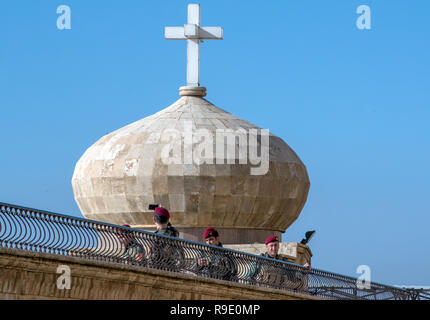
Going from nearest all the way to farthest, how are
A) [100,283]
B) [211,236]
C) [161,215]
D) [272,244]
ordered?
[100,283] < [161,215] < [272,244] < [211,236]

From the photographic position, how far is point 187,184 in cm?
3997

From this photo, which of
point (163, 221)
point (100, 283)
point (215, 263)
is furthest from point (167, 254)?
point (100, 283)

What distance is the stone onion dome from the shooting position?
1577 inches

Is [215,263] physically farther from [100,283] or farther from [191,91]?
[191,91]

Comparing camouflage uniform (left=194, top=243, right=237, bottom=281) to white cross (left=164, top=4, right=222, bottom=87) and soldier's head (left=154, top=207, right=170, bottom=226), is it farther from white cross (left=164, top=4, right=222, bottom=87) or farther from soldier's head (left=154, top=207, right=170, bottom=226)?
white cross (left=164, top=4, right=222, bottom=87)

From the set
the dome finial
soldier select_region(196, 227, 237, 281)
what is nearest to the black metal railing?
soldier select_region(196, 227, 237, 281)

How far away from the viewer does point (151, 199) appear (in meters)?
40.2

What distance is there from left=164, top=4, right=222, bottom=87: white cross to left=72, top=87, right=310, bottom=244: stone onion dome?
1292 mm

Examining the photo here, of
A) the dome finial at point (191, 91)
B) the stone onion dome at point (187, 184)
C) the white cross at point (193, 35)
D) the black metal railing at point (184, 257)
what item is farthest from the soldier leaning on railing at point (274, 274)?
the white cross at point (193, 35)

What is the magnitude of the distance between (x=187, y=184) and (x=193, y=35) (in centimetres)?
556

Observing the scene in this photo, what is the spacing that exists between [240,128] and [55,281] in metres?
→ 19.5

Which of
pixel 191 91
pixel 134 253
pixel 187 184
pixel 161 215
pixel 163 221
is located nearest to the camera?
pixel 134 253

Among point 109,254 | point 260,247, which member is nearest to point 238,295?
point 109,254
